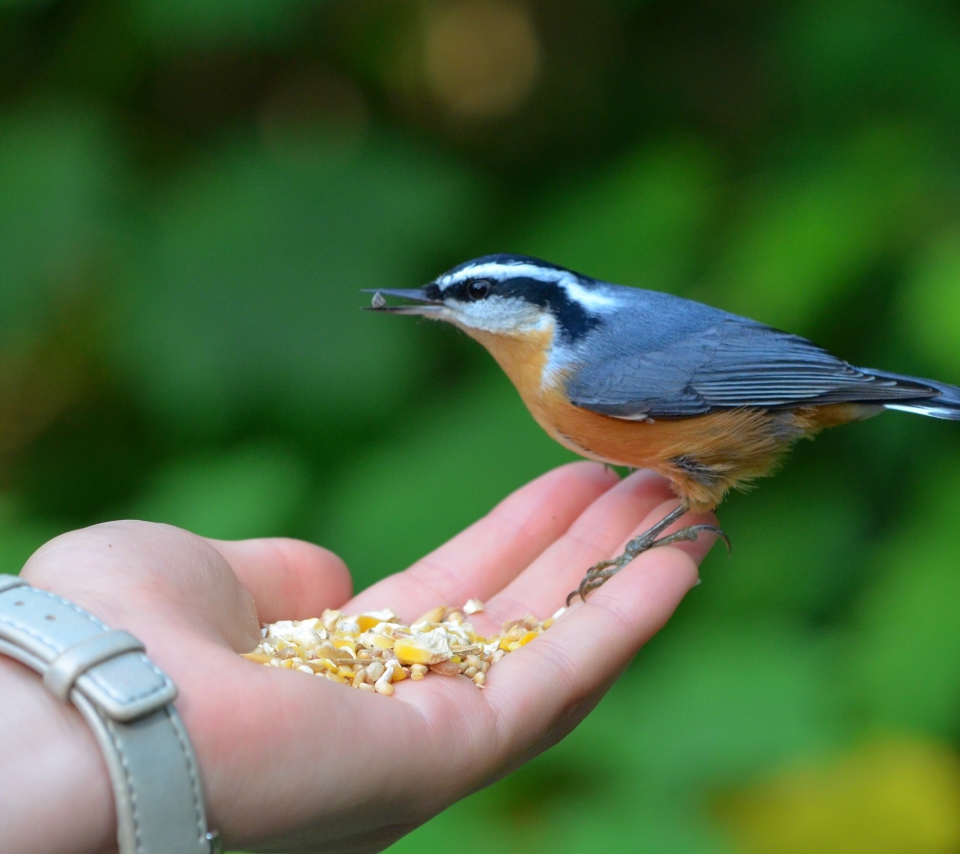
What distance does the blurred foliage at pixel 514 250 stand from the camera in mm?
2230

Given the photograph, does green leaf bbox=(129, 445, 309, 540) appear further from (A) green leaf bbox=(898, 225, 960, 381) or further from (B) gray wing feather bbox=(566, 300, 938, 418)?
(A) green leaf bbox=(898, 225, 960, 381)

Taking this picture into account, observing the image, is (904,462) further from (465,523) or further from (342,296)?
(342,296)

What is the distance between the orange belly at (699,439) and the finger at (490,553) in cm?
15

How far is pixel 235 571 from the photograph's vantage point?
6.15 ft

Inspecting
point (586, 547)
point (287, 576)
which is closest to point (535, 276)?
point (586, 547)

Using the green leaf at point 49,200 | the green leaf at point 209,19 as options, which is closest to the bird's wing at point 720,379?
the green leaf at point 209,19

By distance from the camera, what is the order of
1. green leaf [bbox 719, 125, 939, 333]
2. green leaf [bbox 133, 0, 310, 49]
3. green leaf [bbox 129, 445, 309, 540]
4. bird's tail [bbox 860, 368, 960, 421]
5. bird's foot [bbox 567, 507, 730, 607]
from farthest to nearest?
green leaf [bbox 133, 0, 310, 49], green leaf [bbox 719, 125, 939, 333], green leaf [bbox 129, 445, 309, 540], bird's tail [bbox 860, 368, 960, 421], bird's foot [bbox 567, 507, 730, 607]

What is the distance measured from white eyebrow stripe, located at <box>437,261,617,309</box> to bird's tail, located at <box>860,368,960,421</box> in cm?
73

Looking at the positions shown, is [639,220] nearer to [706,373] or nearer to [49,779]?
[706,373]

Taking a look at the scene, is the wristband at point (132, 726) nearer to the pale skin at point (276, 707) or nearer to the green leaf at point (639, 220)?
the pale skin at point (276, 707)

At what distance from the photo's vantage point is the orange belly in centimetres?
229

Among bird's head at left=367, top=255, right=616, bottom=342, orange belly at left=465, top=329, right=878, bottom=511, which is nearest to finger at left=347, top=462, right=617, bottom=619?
orange belly at left=465, top=329, right=878, bottom=511

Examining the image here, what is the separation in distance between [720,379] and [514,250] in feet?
3.98

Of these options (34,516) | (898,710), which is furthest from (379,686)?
(34,516)
